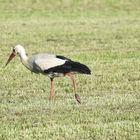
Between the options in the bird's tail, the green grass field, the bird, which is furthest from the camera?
the bird

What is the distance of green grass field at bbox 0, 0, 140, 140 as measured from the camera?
965cm

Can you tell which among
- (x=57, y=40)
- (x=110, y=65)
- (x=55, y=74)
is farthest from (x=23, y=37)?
(x=55, y=74)

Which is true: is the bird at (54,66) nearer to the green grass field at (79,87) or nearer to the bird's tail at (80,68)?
the bird's tail at (80,68)

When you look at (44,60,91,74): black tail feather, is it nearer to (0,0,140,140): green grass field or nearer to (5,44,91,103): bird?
(5,44,91,103): bird

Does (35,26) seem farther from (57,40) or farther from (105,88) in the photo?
(105,88)

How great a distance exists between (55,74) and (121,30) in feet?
61.2

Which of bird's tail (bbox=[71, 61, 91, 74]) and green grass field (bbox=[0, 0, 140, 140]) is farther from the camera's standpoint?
bird's tail (bbox=[71, 61, 91, 74])

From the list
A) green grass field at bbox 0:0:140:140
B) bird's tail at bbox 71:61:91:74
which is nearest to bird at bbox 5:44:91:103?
bird's tail at bbox 71:61:91:74

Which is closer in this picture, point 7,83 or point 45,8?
point 7,83

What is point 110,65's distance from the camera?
58.5ft

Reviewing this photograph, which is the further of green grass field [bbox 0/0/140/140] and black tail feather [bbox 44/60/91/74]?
black tail feather [bbox 44/60/91/74]

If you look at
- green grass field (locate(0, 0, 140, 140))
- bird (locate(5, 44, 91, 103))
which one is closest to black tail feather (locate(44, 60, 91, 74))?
bird (locate(5, 44, 91, 103))

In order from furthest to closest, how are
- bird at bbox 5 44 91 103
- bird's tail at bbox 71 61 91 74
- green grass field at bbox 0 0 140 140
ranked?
1. bird at bbox 5 44 91 103
2. bird's tail at bbox 71 61 91 74
3. green grass field at bbox 0 0 140 140

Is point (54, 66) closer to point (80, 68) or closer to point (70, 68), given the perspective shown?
point (70, 68)
